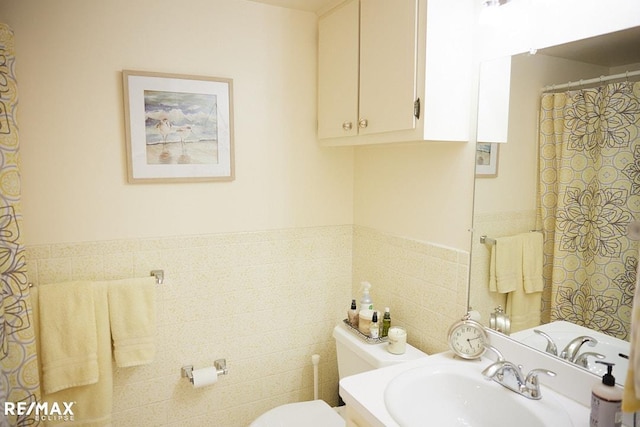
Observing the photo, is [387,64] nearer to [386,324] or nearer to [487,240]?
[487,240]

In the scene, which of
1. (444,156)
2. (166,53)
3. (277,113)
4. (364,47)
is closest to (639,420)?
(444,156)

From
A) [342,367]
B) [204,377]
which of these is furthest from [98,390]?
[342,367]

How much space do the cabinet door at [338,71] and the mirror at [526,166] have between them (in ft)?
1.78

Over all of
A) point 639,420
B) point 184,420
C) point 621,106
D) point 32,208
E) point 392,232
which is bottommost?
point 184,420

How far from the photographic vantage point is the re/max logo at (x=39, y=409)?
1.43 meters

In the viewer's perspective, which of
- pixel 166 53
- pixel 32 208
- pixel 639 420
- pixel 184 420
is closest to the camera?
pixel 639 420

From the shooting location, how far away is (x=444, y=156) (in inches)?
63.7

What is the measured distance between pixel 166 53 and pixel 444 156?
1225mm

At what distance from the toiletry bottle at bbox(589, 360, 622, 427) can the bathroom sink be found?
0.10 metres

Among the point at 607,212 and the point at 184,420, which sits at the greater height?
the point at 607,212

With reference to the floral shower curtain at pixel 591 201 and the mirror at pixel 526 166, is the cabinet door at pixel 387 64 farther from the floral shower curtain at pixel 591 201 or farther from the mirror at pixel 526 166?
the floral shower curtain at pixel 591 201

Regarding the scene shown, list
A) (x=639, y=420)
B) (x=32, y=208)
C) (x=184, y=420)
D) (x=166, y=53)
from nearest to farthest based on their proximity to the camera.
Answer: (x=639, y=420)
(x=32, y=208)
(x=166, y=53)
(x=184, y=420)

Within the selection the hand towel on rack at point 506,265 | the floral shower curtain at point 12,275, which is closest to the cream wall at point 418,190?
the hand towel on rack at point 506,265

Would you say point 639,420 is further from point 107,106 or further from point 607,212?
point 107,106
